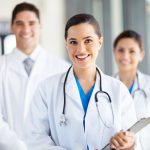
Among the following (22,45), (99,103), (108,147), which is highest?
(22,45)

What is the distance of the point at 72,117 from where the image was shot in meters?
1.67

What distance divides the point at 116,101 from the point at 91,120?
0.13m

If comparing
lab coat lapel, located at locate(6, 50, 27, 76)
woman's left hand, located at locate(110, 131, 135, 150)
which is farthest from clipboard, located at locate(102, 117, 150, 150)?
lab coat lapel, located at locate(6, 50, 27, 76)

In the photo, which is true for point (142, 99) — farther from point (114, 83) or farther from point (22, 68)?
point (22, 68)

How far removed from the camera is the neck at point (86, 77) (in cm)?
176

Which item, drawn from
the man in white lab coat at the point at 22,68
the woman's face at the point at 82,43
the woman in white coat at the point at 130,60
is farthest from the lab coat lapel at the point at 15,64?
the woman's face at the point at 82,43

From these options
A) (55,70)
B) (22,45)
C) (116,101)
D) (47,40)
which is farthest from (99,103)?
(47,40)

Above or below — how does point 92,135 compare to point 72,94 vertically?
below

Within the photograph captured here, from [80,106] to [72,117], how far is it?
62 millimetres

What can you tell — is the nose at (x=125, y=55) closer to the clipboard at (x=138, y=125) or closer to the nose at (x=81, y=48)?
the nose at (x=81, y=48)

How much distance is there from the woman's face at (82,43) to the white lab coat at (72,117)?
122 mm

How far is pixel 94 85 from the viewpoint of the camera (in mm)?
A: 1761

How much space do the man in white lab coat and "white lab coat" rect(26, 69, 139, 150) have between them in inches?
27.0

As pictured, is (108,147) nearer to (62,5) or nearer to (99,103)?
(99,103)
